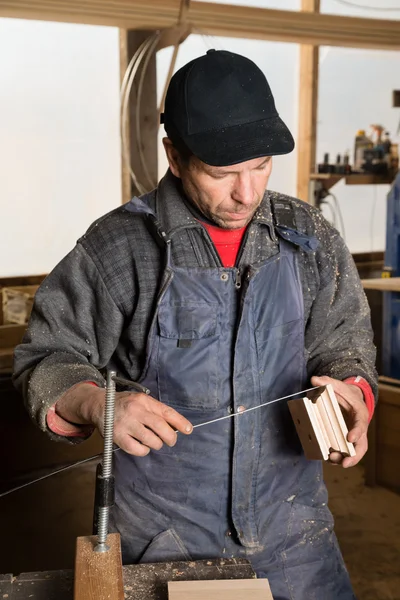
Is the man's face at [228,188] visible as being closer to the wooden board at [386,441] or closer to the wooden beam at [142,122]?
the wooden board at [386,441]

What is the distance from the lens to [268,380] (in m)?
1.88

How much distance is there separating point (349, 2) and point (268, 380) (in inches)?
187

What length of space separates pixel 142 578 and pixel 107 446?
1.30 ft

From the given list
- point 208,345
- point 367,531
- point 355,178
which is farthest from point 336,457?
point 355,178

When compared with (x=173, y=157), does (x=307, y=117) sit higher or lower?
higher

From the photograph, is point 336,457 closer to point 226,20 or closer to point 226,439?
point 226,439

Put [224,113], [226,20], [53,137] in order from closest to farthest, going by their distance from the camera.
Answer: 1. [224,113]
2. [226,20]
3. [53,137]

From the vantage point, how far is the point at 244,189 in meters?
1.75

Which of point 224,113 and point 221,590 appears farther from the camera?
point 224,113

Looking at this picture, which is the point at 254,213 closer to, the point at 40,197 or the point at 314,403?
the point at 314,403

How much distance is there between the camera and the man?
5.79 ft

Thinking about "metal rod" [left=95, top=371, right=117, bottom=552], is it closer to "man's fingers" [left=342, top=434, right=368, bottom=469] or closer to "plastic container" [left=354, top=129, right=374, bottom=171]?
"man's fingers" [left=342, top=434, right=368, bottom=469]

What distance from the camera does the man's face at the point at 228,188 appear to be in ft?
5.74

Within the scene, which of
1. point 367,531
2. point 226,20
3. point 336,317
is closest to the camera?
point 336,317
